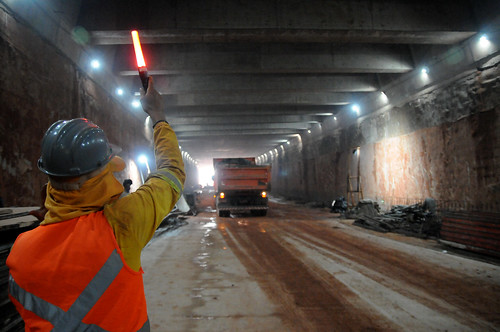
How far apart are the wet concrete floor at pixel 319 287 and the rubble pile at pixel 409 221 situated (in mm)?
818

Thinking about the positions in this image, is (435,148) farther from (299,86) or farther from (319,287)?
(319,287)

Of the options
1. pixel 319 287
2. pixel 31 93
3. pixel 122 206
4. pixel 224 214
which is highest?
pixel 31 93

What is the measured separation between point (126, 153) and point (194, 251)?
6.36m

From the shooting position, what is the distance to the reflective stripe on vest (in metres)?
0.94

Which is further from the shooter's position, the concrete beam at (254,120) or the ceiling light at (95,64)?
the concrete beam at (254,120)

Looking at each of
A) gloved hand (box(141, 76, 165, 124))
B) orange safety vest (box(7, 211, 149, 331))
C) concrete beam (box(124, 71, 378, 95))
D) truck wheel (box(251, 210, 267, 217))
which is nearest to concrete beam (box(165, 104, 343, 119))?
concrete beam (box(124, 71, 378, 95))

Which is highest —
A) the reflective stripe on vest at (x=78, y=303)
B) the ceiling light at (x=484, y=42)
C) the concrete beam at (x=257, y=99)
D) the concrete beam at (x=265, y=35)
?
the concrete beam at (x=257, y=99)

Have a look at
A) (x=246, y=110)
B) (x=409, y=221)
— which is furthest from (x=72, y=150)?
(x=246, y=110)

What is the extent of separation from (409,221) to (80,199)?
31.1ft

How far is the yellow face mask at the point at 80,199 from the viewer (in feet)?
3.42

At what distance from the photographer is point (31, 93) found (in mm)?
4980

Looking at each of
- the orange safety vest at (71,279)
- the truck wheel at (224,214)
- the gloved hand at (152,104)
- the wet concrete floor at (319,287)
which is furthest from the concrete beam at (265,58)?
the orange safety vest at (71,279)

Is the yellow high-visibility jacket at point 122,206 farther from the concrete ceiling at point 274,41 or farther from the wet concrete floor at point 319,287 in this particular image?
the concrete ceiling at point 274,41

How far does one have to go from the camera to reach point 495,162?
649 centimetres
